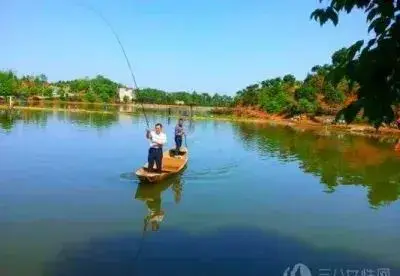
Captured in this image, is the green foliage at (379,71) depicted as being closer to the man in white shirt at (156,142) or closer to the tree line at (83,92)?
the man in white shirt at (156,142)

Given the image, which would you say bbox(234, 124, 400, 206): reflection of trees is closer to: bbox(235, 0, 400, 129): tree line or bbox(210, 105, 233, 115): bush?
bbox(235, 0, 400, 129): tree line

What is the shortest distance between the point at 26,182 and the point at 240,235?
821 centimetres

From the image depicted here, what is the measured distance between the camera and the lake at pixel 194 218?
851cm

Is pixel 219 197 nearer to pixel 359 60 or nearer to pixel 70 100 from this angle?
pixel 359 60

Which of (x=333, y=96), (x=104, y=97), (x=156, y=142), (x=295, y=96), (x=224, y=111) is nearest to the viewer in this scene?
(x=156, y=142)

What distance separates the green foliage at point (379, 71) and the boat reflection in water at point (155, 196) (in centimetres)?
793

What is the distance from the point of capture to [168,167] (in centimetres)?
1819

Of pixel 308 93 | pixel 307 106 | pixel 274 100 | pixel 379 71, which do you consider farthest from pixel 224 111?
pixel 379 71

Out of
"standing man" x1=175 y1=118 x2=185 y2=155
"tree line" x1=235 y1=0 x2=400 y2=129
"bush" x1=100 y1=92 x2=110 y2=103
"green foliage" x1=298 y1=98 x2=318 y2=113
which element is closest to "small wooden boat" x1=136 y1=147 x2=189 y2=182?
"standing man" x1=175 y1=118 x2=185 y2=155

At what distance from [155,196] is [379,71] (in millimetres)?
11418

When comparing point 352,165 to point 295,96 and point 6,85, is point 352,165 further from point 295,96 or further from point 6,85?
point 6,85

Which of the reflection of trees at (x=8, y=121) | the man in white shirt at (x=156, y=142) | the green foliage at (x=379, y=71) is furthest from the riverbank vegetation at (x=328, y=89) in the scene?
the reflection of trees at (x=8, y=121)

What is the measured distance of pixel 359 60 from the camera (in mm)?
3203

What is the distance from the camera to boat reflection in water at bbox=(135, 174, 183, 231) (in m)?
11.2
